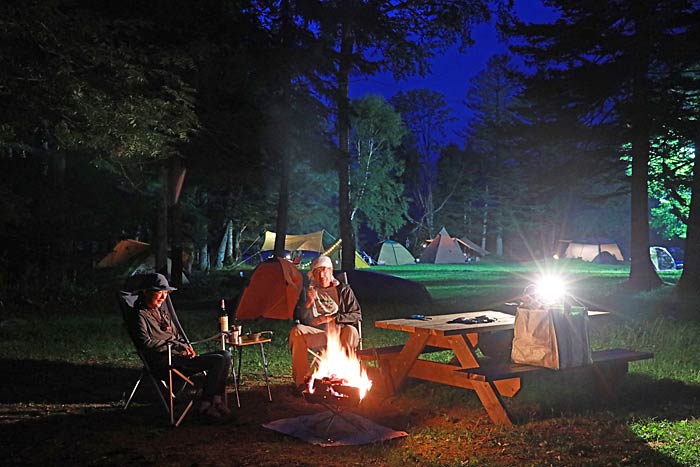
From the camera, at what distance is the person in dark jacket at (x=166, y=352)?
4738 mm

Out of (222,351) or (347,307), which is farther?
(347,307)

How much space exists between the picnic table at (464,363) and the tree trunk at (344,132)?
34.7 ft

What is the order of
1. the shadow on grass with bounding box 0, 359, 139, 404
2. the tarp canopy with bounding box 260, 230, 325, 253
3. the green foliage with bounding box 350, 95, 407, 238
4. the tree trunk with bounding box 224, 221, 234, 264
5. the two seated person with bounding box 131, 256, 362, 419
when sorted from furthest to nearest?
the green foliage with bounding box 350, 95, 407, 238, the tree trunk with bounding box 224, 221, 234, 264, the tarp canopy with bounding box 260, 230, 325, 253, the shadow on grass with bounding box 0, 359, 139, 404, the two seated person with bounding box 131, 256, 362, 419

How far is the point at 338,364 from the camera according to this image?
543cm

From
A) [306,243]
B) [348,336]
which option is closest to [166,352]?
[348,336]

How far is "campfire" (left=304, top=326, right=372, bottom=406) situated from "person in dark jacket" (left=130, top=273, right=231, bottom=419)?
0.64 meters

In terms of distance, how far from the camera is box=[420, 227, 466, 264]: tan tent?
118 feet

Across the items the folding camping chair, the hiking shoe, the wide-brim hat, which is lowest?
the hiking shoe

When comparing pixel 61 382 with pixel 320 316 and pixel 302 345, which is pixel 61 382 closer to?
pixel 302 345

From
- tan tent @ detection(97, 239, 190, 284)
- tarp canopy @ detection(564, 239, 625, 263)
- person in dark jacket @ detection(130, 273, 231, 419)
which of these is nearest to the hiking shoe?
person in dark jacket @ detection(130, 273, 231, 419)

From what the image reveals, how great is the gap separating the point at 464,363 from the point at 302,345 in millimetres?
1356

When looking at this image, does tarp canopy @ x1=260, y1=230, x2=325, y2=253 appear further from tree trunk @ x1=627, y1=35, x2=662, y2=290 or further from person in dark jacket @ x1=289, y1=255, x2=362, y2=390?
person in dark jacket @ x1=289, y1=255, x2=362, y2=390

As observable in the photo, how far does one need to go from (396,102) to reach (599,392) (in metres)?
42.6

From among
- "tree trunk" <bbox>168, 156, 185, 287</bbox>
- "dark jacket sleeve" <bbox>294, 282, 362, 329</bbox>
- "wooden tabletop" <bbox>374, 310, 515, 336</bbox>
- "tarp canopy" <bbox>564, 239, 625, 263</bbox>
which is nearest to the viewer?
"wooden tabletop" <bbox>374, 310, 515, 336</bbox>
